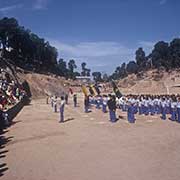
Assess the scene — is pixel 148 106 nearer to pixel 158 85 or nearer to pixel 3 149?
pixel 3 149

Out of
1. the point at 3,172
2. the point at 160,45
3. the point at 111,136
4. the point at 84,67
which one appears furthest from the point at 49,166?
the point at 84,67

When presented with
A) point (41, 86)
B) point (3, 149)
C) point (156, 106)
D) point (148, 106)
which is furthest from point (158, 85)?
point (3, 149)

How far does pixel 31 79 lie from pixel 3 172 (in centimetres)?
6307

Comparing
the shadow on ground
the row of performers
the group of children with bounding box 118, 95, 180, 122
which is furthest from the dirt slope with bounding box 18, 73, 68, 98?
the shadow on ground

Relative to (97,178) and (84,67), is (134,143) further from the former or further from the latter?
(84,67)

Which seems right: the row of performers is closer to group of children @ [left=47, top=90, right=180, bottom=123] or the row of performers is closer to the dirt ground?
group of children @ [left=47, top=90, right=180, bottom=123]

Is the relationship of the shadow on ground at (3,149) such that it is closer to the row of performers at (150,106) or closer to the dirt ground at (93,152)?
the dirt ground at (93,152)

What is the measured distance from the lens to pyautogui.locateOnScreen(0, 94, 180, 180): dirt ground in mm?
10602

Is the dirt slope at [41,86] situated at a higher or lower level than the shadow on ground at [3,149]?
higher

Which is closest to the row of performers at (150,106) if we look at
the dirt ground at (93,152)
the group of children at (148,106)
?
the group of children at (148,106)

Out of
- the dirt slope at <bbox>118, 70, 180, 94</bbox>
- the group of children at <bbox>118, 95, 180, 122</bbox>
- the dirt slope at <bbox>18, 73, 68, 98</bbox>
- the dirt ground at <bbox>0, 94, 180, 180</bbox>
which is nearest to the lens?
the dirt ground at <bbox>0, 94, 180, 180</bbox>

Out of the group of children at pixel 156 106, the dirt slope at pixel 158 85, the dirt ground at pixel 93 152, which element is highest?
the dirt slope at pixel 158 85

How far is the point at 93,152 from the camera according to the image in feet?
44.5

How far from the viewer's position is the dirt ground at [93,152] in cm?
1060
